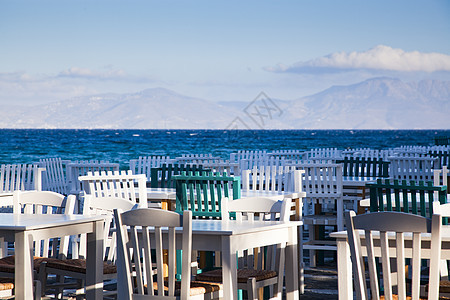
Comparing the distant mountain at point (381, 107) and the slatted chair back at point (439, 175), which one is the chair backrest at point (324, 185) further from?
the distant mountain at point (381, 107)

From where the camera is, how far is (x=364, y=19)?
76875 millimetres

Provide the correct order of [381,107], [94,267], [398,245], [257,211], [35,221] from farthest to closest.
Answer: [381,107] → [257,211] → [94,267] → [35,221] → [398,245]

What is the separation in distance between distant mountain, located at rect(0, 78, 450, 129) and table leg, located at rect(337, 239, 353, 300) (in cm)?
7977

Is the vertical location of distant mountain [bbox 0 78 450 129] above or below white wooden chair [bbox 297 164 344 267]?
above

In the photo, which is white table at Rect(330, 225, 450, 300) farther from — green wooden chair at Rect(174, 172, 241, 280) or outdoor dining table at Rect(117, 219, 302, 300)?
green wooden chair at Rect(174, 172, 241, 280)

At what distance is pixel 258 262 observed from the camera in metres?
4.88

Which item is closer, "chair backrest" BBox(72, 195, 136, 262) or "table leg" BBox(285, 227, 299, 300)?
"table leg" BBox(285, 227, 299, 300)

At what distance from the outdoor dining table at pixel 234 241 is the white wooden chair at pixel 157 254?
58 mm

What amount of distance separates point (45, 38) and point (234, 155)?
61296mm

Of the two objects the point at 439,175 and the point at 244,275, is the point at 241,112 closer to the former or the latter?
the point at 439,175

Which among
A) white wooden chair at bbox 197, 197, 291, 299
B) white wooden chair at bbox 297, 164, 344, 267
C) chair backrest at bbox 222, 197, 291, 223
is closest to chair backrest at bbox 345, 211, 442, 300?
white wooden chair at bbox 197, 197, 291, 299

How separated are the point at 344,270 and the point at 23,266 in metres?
1.71

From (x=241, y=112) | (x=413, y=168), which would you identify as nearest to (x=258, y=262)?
(x=413, y=168)

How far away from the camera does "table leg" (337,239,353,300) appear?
3.77 metres
